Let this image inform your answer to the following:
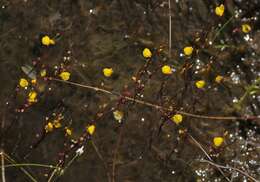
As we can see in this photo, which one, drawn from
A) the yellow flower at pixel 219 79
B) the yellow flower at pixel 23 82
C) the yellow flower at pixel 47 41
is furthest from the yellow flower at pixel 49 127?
the yellow flower at pixel 219 79

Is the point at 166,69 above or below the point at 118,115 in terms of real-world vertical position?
above

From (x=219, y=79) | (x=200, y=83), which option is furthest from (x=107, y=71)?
(x=219, y=79)

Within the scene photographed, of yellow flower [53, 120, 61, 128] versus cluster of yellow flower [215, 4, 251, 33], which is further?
cluster of yellow flower [215, 4, 251, 33]

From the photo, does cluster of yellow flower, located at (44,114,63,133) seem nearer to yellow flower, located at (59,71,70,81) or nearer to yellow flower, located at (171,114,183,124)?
yellow flower, located at (59,71,70,81)

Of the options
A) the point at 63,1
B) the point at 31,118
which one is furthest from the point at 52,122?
the point at 63,1

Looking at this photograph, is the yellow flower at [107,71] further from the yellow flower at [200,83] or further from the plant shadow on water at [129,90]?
the yellow flower at [200,83]

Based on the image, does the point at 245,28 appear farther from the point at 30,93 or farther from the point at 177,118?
the point at 30,93

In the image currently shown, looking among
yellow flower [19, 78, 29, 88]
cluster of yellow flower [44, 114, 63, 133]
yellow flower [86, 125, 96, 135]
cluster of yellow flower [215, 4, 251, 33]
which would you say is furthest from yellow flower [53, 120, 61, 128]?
cluster of yellow flower [215, 4, 251, 33]

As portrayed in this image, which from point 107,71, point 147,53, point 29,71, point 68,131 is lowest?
point 68,131
